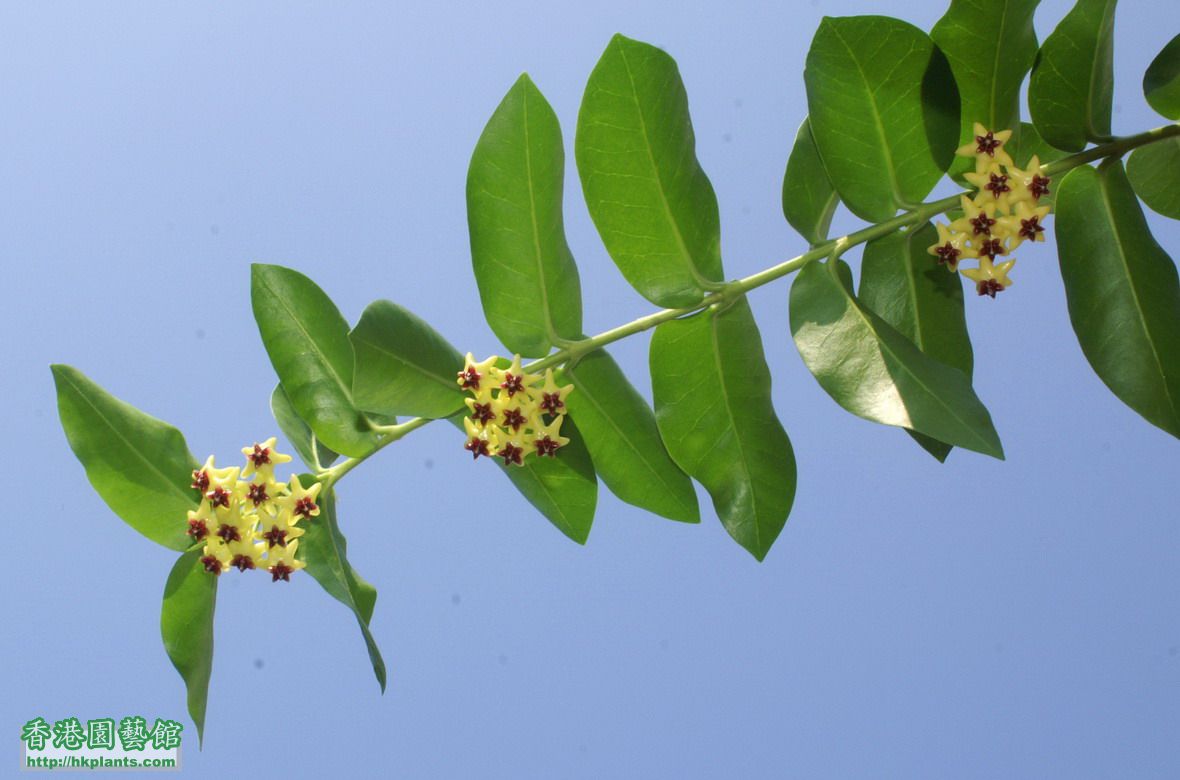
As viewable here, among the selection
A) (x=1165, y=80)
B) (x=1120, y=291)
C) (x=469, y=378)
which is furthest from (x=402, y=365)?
(x=1165, y=80)

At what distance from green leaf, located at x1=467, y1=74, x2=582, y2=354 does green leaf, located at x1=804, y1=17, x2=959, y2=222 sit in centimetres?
54

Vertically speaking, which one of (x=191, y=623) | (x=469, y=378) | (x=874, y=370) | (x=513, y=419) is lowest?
(x=191, y=623)

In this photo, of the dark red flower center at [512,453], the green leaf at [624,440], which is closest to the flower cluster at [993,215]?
the green leaf at [624,440]

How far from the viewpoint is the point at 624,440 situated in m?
2.34

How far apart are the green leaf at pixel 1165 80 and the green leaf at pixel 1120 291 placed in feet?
0.45

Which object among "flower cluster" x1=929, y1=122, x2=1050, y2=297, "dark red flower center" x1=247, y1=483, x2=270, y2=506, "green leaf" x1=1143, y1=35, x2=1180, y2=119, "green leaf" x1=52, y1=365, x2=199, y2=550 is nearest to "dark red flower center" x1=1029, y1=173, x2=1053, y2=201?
"flower cluster" x1=929, y1=122, x2=1050, y2=297

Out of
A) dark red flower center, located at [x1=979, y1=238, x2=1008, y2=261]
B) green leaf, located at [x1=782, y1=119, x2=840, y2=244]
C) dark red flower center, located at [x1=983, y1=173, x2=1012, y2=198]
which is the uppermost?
green leaf, located at [x1=782, y1=119, x2=840, y2=244]

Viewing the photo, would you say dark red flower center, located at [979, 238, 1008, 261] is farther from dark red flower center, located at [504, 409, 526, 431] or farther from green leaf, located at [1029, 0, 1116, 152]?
dark red flower center, located at [504, 409, 526, 431]

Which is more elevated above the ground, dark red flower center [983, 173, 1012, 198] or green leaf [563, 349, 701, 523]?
dark red flower center [983, 173, 1012, 198]

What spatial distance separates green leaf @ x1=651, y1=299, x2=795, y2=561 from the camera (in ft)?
6.99

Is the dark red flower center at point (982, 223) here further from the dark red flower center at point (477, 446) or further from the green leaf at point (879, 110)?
the dark red flower center at point (477, 446)

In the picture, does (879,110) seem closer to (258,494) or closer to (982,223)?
(982,223)

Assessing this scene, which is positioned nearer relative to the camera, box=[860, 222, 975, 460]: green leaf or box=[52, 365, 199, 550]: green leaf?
box=[860, 222, 975, 460]: green leaf

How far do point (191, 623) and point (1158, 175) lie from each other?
2281mm
